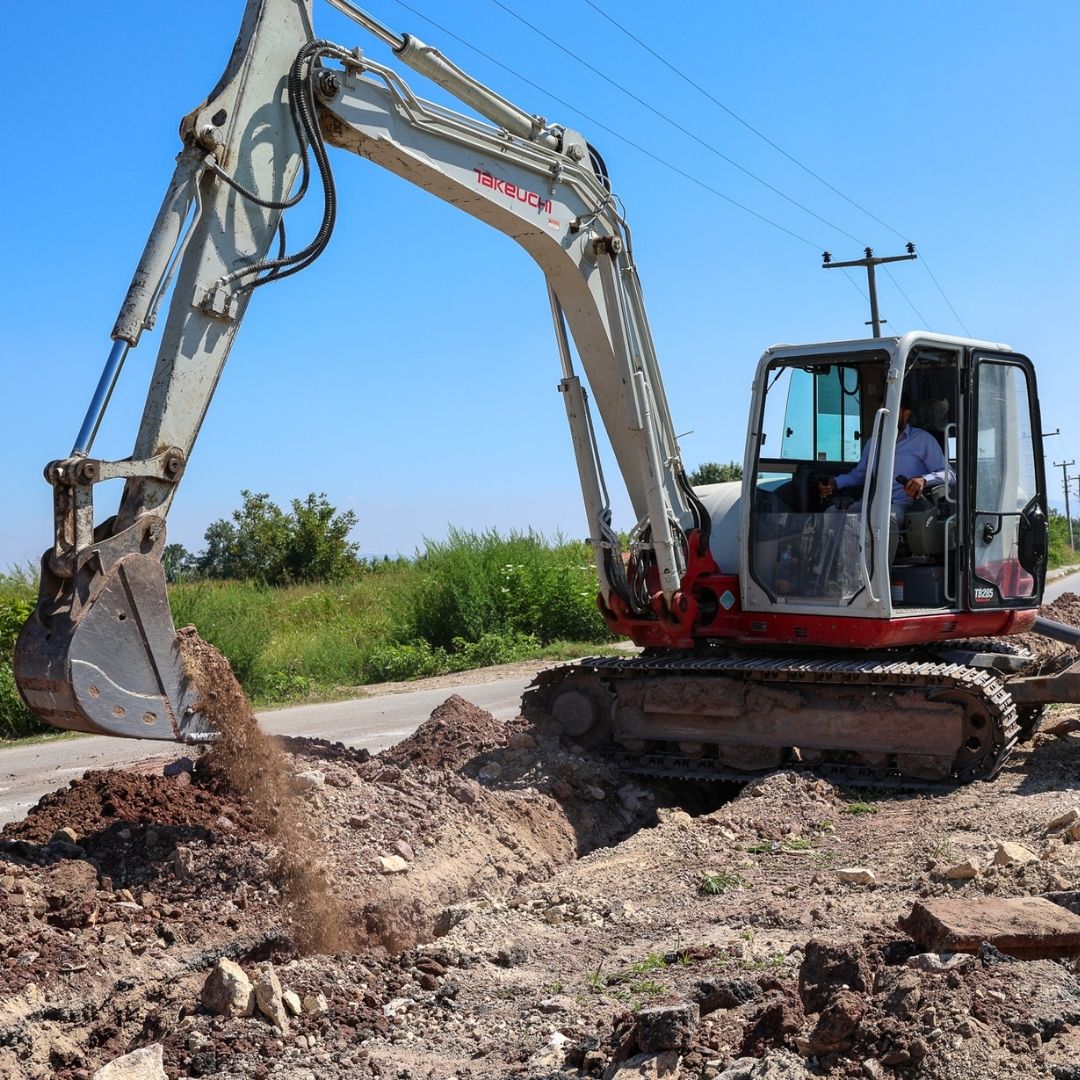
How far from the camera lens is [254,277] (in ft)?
21.5

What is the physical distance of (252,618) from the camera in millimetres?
17844

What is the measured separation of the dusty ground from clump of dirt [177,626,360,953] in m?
0.02

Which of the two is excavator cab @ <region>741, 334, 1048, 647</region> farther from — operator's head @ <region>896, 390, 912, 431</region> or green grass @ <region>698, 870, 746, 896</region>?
green grass @ <region>698, 870, 746, 896</region>

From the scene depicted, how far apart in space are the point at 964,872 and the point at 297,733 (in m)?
8.56

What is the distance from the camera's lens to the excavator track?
27.4ft

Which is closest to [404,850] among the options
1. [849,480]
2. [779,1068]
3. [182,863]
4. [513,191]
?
[182,863]

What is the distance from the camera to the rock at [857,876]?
5953 mm

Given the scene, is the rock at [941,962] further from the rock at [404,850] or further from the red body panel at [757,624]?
the red body panel at [757,624]

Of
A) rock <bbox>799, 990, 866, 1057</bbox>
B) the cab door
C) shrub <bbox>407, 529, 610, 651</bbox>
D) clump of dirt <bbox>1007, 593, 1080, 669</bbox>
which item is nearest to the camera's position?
rock <bbox>799, 990, 866, 1057</bbox>

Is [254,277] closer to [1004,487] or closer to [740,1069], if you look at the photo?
[740,1069]

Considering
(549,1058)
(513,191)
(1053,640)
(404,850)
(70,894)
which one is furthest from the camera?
(1053,640)

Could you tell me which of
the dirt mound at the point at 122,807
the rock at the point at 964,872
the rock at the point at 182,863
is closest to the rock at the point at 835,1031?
the rock at the point at 964,872

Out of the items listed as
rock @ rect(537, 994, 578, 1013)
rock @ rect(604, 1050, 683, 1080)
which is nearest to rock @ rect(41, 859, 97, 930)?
rock @ rect(537, 994, 578, 1013)

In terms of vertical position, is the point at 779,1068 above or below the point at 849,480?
below
